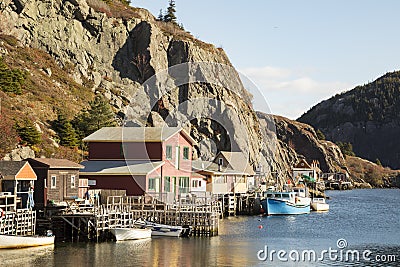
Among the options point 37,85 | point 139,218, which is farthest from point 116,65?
point 139,218

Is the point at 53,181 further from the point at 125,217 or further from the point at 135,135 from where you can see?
the point at 135,135

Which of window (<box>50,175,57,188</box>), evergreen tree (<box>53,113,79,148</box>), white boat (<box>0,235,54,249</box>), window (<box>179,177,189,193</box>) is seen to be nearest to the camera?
white boat (<box>0,235,54,249</box>)

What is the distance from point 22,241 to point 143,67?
7946cm

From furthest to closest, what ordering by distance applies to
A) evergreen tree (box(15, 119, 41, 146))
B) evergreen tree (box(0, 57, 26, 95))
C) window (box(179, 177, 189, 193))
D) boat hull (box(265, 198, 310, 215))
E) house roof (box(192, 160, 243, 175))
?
evergreen tree (box(0, 57, 26, 95)), boat hull (box(265, 198, 310, 215)), house roof (box(192, 160, 243, 175)), evergreen tree (box(15, 119, 41, 146)), window (box(179, 177, 189, 193))

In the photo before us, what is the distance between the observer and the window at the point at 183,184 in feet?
213

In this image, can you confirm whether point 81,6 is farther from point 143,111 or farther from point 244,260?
point 244,260

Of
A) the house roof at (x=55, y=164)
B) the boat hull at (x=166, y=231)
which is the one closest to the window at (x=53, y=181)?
the house roof at (x=55, y=164)

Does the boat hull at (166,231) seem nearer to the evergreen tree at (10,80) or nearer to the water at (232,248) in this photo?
the water at (232,248)

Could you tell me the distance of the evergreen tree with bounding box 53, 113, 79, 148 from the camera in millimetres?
81500

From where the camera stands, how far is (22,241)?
136 feet

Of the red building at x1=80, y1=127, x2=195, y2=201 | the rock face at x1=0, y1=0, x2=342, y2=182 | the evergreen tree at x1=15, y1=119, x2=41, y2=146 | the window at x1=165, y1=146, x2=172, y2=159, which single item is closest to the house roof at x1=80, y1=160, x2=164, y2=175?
the red building at x1=80, y1=127, x2=195, y2=201

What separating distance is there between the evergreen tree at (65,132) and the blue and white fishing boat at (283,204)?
24.2m

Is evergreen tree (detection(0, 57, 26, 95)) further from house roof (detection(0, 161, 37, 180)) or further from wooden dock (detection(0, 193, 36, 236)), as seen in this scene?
wooden dock (detection(0, 193, 36, 236))

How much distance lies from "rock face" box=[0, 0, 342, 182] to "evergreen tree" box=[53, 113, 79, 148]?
18.9m
